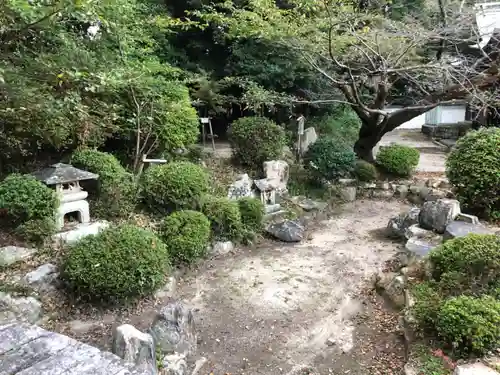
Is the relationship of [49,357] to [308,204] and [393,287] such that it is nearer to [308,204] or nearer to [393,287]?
[393,287]

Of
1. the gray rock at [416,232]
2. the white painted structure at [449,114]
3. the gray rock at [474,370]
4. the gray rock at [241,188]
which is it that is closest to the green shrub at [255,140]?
the gray rock at [241,188]

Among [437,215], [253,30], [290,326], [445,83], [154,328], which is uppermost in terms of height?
[253,30]

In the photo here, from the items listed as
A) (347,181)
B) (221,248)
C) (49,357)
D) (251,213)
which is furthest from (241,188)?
(49,357)

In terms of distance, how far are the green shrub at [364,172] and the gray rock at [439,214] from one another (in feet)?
11.2

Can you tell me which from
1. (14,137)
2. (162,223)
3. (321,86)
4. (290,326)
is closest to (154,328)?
(290,326)

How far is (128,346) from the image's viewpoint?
3322 mm

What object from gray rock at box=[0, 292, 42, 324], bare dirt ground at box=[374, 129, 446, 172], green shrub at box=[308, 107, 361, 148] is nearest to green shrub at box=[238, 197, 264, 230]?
gray rock at box=[0, 292, 42, 324]

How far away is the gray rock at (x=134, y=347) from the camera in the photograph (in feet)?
10.9

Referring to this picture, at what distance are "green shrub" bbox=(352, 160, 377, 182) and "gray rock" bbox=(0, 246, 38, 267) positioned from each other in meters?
7.40

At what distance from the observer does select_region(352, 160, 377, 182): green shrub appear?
9.75 m

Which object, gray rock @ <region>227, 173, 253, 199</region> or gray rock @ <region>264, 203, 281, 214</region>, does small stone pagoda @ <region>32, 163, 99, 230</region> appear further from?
gray rock @ <region>264, 203, 281, 214</region>

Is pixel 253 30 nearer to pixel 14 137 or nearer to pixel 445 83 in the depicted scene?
pixel 445 83

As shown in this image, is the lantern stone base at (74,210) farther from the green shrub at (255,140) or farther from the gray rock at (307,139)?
the gray rock at (307,139)

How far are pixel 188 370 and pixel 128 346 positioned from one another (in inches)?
29.1
